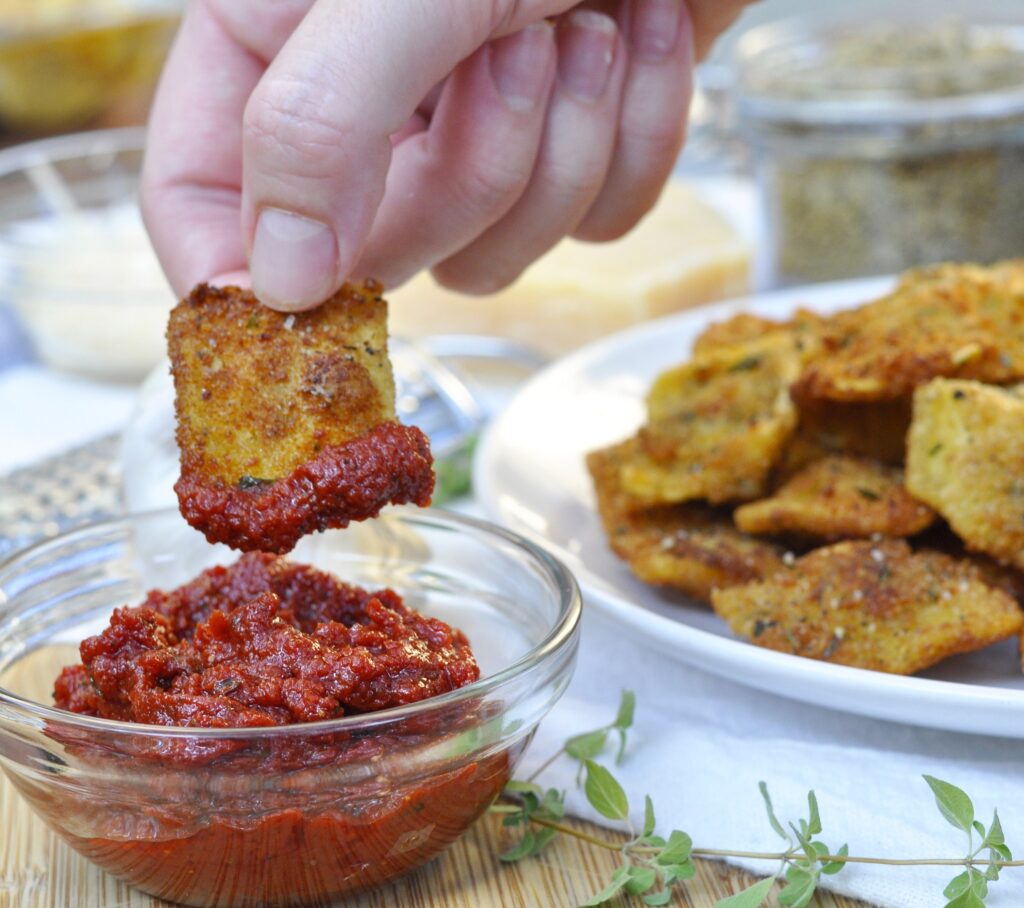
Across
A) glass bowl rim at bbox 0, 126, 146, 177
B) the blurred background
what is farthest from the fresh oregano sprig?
glass bowl rim at bbox 0, 126, 146, 177

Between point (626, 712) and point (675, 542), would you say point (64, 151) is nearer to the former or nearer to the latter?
point (675, 542)

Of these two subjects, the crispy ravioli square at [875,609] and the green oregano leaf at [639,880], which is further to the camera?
the crispy ravioli square at [875,609]

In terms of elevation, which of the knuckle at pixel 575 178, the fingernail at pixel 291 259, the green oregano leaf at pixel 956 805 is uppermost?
the fingernail at pixel 291 259

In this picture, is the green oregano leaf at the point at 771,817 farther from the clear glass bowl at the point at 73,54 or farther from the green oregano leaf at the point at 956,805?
the clear glass bowl at the point at 73,54

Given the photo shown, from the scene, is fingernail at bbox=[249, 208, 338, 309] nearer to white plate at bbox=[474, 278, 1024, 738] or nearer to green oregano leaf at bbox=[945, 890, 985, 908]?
white plate at bbox=[474, 278, 1024, 738]

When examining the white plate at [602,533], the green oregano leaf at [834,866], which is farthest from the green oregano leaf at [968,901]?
the white plate at [602,533]

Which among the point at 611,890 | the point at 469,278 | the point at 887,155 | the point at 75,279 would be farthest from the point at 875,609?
the point at 75,279

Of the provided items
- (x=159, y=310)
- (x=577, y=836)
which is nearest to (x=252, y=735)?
Result: (x=577, y=836)

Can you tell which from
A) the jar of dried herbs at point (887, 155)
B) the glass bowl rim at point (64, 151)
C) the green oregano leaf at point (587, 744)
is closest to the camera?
the green oregano leaf at point (587, 744)
